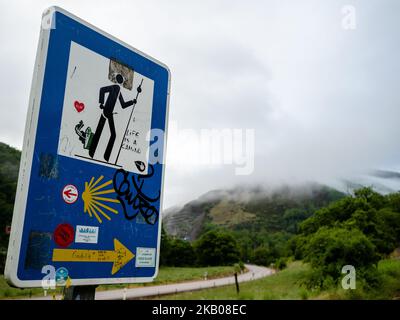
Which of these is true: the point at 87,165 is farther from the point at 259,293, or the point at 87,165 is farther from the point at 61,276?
the point at 259,293

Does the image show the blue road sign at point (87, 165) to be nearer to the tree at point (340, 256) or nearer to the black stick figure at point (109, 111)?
the black stick figure at point (109, 111)

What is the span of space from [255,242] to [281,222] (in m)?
76.9

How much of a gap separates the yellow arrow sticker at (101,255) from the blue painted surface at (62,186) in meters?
0.02

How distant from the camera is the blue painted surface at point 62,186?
137cm

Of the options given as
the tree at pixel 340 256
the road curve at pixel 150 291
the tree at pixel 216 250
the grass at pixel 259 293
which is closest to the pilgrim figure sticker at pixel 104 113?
the road curve at pixel 150 291

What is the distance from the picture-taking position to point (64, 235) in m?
1.44

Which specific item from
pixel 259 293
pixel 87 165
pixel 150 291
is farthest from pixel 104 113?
pixel 150 291

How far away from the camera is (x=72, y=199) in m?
1.49

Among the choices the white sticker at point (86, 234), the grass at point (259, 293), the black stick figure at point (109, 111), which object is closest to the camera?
the white sticker at point (86, 234)

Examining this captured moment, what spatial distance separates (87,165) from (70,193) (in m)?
0.17

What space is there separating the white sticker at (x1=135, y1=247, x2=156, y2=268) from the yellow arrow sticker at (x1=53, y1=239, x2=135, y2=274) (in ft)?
0.15

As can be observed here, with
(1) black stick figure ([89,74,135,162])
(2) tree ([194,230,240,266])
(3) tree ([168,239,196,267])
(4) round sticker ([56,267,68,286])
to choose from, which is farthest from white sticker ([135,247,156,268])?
(2) tree ([194,230,240,266])
